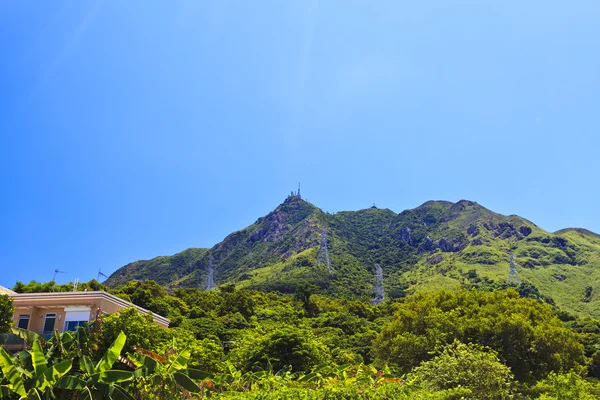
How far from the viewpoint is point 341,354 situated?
27.0 metres

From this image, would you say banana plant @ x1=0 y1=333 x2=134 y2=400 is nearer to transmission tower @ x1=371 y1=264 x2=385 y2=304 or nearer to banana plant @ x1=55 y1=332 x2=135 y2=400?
banana plant @ x1=55 y1=332 x2=135 y2=400

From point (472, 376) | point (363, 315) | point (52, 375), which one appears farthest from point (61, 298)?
point (363, 315)

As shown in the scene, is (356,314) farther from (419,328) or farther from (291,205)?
(291,205)

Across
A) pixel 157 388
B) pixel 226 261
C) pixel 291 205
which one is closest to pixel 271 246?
pixel 226 261

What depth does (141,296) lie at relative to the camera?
4244cm

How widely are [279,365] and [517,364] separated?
11632mm

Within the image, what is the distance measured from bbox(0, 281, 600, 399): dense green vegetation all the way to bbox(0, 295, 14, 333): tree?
5374 mm

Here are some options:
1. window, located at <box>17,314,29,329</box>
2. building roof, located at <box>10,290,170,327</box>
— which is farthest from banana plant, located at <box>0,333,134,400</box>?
window, located at <box>17,314,29,329</box>

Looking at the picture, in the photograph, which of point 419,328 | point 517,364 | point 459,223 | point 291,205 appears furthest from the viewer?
point 291,205

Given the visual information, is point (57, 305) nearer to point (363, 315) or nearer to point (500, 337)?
point (500, 337)

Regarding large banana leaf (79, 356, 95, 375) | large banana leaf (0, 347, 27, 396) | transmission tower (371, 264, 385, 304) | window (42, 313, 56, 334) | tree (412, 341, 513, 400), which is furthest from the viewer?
transmission tower (371, 264, 385, 304)

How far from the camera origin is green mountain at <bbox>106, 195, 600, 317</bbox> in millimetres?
83188

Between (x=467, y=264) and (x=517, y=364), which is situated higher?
(x=467, y=264)

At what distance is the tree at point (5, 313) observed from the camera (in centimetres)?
1986
